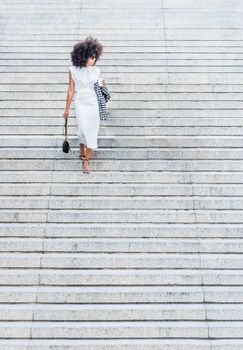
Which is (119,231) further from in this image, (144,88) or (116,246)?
(144,88)

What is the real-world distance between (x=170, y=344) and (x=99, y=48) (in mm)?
3304

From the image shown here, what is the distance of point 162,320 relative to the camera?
4.78 m

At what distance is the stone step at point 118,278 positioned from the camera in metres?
5.00

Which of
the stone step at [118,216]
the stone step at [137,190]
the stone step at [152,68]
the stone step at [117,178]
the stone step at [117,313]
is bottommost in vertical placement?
the stone step at [117,313]

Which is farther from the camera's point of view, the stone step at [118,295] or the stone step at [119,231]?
the stone step at [119,231]

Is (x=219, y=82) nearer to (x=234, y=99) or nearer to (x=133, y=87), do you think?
(x=234, y=99)

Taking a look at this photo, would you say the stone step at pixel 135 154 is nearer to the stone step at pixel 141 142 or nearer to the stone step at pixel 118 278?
the stone step at pixel 141 142

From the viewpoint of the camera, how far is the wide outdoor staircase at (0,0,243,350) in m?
4.78

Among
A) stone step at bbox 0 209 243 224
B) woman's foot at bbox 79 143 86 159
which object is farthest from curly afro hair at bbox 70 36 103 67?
stone step at bbox 0 209 243 224

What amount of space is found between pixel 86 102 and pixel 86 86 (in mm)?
189

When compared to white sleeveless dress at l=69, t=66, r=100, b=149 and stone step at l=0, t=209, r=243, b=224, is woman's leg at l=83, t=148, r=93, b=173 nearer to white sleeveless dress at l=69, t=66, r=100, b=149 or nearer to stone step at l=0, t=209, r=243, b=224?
white sleeveless dress at l=69, t=66, r=100, b=149

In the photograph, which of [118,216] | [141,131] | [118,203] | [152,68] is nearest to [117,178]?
[118,203]

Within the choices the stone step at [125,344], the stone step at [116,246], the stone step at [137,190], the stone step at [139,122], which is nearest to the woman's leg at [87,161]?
the stone step at [137,190]

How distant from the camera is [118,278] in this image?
503cm
